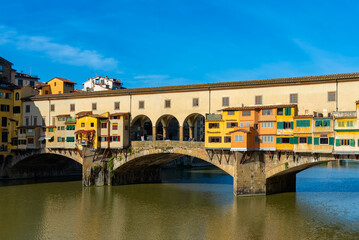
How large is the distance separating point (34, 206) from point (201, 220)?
20.8 m

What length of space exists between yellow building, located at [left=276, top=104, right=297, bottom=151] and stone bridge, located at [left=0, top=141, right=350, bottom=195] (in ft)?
3.77

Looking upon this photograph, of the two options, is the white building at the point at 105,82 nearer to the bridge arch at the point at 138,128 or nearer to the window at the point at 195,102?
the bridge arch at the point at 138,128

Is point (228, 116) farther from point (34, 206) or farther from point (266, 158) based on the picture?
point (34, 206)

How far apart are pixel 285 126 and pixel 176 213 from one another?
55.0ft

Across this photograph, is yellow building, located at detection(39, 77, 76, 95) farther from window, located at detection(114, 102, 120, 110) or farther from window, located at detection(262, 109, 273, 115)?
window, located at detection(262, 109, 273, 115)

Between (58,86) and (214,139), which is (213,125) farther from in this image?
(58,86)

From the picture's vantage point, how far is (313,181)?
6319 cm

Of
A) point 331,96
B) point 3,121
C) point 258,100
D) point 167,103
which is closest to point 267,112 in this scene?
point 258,100

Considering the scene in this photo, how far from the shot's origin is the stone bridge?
1818 inches

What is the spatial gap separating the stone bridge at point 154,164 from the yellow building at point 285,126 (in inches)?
45.3

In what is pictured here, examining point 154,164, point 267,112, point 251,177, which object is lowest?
point 154,164

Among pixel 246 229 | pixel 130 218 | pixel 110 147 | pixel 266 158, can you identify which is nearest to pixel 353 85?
pixel 266 158

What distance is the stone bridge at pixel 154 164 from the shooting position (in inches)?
1818

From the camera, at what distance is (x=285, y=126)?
45.3 m
